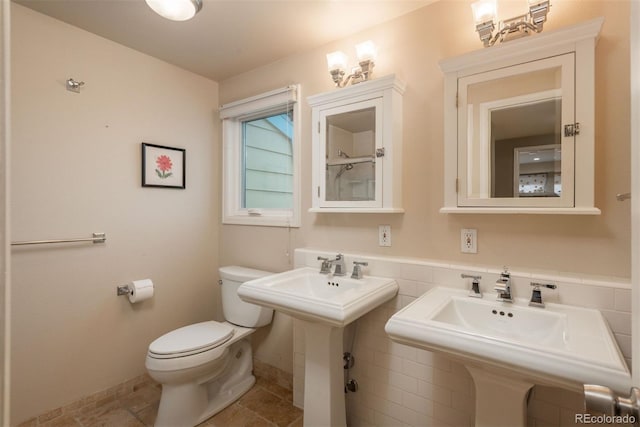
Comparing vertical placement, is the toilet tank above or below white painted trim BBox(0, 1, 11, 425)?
below

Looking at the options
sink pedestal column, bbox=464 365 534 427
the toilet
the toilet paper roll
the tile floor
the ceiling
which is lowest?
the tile floor

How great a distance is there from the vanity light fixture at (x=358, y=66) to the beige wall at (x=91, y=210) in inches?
49.5

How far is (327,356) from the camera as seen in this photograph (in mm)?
1436

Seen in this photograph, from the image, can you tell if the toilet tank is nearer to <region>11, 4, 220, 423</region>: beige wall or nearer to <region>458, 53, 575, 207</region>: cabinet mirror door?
<region>11, 4, 220, 423</region>: beige wall

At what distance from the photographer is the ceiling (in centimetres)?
159

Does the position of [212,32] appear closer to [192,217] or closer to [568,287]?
[192,217]

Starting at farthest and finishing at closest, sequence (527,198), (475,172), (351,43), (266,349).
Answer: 1. (266,349)
2. (351,43)
3. (475,172)
4. (527,198)

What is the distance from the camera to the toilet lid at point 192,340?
165 centimetres

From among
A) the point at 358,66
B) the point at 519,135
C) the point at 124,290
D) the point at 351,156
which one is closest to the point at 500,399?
the point at 519,135

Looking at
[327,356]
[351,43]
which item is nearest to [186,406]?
[327,356]

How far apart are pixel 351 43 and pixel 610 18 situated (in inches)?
46.5

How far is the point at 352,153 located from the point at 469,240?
2.55ft

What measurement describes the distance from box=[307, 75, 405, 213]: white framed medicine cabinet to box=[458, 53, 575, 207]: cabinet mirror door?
1.05ft

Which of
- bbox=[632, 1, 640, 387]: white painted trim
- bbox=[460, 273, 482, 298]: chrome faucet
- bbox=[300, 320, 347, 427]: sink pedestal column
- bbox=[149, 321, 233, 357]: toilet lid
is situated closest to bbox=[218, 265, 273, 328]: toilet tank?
bbox=[149, 321, 233, 357]: toilet lid
